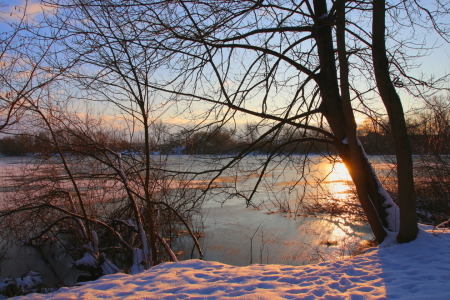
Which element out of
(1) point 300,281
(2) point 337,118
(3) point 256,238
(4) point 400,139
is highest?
(2) point 337,118

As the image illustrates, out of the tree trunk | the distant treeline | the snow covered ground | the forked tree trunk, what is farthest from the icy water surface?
the snow covered ground

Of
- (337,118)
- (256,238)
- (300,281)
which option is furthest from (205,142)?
(256,238)

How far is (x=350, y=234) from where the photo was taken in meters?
10.8

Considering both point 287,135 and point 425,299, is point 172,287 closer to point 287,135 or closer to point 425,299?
point 425,299

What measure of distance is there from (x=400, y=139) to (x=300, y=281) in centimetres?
272

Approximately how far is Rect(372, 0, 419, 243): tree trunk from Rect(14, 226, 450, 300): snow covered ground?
Answer: 364mm

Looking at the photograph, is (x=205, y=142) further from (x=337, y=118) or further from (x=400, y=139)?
(x=400, y=139)

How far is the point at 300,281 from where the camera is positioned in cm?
371

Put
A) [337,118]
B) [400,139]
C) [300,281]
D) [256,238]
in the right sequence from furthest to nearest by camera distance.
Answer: [256,238] < [337,118] < [400,139] < [300,281]

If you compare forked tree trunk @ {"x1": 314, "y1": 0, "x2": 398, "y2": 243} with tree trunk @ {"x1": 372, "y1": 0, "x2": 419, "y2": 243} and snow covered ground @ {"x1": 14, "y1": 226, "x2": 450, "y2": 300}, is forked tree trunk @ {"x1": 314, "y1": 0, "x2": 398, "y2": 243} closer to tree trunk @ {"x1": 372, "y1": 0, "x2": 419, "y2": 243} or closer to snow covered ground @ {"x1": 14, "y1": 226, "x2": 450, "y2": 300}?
tree trunk @ {"x1": 372, "y1": 0, "x2": 419, "y2": 243}

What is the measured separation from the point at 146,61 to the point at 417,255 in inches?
191

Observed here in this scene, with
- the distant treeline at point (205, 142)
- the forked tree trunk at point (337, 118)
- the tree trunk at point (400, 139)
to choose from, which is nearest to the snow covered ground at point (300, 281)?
the tree trunk at point (400, 139)

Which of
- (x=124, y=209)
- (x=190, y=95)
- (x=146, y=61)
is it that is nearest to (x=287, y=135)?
(x=190, y=95)

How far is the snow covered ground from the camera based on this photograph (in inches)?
128
